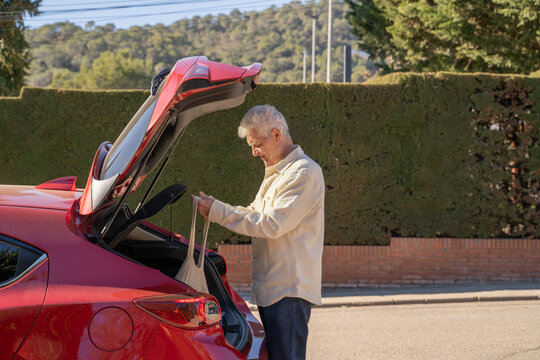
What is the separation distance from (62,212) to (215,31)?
108 meters

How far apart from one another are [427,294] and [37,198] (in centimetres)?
729

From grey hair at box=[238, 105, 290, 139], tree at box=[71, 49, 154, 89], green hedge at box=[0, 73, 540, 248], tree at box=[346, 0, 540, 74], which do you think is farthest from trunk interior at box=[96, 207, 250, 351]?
tree at box=[71, 49, 154, 89]

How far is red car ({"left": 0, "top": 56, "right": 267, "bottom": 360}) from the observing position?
2877mm

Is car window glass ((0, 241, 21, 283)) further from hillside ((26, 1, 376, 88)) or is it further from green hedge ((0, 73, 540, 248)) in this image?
hillside ((26, 1, 376, 88))

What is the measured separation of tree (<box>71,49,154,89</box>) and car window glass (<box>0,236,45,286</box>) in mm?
79444

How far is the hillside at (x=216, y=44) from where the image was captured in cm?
8681

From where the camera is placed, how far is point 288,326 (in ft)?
12.1

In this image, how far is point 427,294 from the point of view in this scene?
9766mm

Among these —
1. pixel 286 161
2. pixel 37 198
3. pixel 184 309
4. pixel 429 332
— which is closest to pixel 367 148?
pixel 429 332

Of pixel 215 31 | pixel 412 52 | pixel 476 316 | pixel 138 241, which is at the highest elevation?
pixel 215 31

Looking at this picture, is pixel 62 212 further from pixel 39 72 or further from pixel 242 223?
pixel 39 72

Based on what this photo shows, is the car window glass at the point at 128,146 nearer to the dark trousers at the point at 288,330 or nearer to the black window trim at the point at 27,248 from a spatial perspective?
the black window trim at the point at 27,248

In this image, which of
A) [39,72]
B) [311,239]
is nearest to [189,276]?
[311,239]

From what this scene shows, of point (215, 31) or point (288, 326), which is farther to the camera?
point (215, 31)
